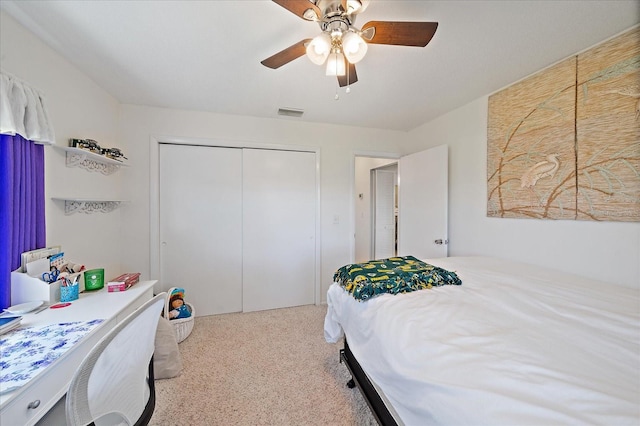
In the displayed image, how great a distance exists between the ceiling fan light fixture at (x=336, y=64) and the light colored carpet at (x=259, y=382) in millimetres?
2058

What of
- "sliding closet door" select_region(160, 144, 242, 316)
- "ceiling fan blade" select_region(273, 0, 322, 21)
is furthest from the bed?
"sliding closet door" select_region(160, 144, 242, 316)

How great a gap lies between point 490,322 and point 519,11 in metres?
1.65

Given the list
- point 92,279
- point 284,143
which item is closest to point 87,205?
point 92,279

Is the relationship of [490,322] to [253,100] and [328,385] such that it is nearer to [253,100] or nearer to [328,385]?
[328,385]

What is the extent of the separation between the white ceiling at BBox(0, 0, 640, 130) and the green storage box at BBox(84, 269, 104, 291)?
1.55 metres

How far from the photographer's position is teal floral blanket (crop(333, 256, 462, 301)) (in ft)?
4.33

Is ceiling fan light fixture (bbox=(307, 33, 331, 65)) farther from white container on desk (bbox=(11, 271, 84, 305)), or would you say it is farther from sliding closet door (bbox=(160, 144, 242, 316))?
white container on desk (bbox=(11, 271, 84, 305))

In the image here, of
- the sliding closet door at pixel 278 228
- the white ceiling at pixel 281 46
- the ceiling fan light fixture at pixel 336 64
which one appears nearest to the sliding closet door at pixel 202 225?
the sliding closet door at pixel 278 228

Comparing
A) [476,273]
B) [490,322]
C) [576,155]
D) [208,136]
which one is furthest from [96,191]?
[576,155]

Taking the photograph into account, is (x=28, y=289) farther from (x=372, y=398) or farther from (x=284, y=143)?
(x=284, y=143)

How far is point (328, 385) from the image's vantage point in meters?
1.65

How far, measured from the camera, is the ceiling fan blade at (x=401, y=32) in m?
1.09

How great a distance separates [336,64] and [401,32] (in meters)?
0.36

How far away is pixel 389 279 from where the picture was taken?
138 cm
